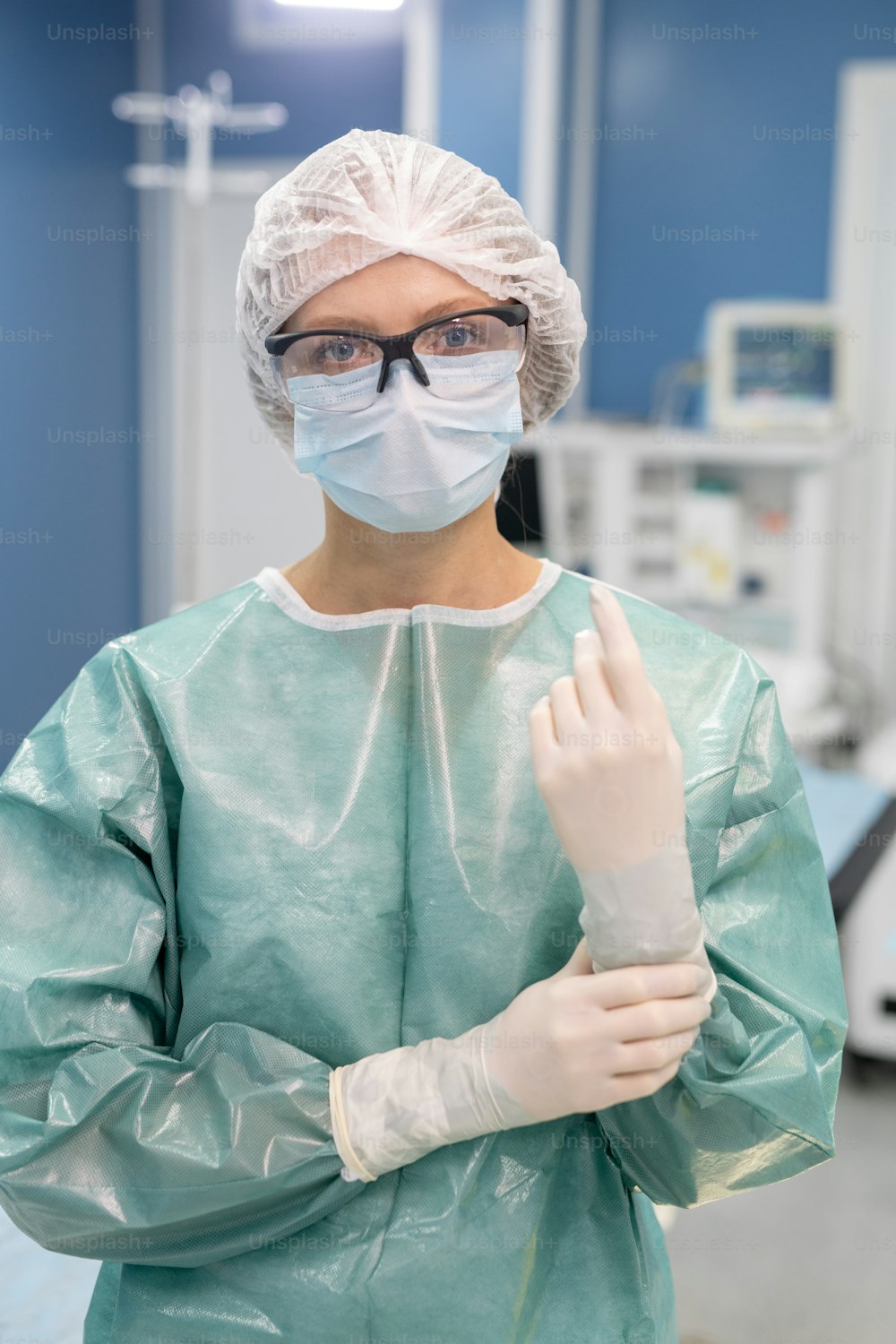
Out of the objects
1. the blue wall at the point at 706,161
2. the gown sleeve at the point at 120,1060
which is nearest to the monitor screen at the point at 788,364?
the blue wall at the point at 706,161

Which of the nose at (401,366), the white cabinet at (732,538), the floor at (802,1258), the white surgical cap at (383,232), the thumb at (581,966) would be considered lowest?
the floor at (802,1258)

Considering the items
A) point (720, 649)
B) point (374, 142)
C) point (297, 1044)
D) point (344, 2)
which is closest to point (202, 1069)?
point (297, 1044)

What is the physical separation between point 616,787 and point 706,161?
370cm

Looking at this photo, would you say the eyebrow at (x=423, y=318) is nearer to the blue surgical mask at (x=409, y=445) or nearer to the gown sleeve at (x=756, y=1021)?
the blue surgical mask at (x=409, y=445)

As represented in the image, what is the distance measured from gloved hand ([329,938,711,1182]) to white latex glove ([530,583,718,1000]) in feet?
0.14

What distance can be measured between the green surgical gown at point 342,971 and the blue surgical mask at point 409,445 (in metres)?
0.10

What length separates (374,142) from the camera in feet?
3.63

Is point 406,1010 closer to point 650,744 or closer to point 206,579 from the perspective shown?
point 650,744

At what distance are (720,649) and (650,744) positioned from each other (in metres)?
0.27

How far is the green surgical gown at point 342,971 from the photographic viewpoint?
100 cm

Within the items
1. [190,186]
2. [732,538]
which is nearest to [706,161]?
[732,538]

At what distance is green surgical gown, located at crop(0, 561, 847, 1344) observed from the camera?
100cm

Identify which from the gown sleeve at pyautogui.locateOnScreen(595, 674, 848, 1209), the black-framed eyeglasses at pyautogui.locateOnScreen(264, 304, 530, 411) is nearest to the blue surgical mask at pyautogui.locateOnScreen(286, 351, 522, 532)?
the black-framed eyeglasses at pyautogui.locateOnScreen(264, 304, 530, 411)

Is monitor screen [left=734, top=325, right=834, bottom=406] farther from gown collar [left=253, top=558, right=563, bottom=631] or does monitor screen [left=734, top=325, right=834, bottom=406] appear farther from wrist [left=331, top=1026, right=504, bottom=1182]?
wrist [left=331, top=1026, right=504, bottom=1182]
